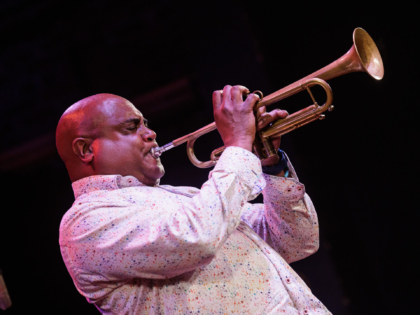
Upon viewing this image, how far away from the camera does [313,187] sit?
10.0 ft

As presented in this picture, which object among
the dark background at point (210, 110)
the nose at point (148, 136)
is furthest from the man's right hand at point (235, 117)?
the dark background at point (210, 110)

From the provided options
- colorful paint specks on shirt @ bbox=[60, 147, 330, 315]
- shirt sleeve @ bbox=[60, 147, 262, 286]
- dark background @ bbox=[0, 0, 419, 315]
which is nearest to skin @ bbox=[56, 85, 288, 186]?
→ colorful paint specks on shirt @ bbox=[60, 147, 330, 315]

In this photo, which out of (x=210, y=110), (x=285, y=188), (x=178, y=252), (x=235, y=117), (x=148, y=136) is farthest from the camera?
(x=210, y=110)

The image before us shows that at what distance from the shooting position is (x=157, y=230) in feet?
4.51

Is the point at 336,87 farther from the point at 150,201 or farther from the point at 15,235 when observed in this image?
the point at 15,235

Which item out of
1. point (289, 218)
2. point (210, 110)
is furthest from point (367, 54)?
point (210, 110)

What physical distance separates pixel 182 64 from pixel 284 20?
888mm

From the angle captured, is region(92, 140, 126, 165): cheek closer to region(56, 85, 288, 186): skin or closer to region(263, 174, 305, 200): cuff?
region(56, 85, 288, 186): skin

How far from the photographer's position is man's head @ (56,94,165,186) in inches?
70.6

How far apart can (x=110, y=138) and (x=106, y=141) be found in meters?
0.02

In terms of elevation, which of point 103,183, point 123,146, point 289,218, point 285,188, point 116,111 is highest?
point 116,111

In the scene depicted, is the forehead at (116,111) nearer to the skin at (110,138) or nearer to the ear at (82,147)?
the skin at (110,138)

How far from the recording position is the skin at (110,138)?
Answer: 1.78 m

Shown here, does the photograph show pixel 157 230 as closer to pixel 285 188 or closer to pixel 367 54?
pixel 285 188
